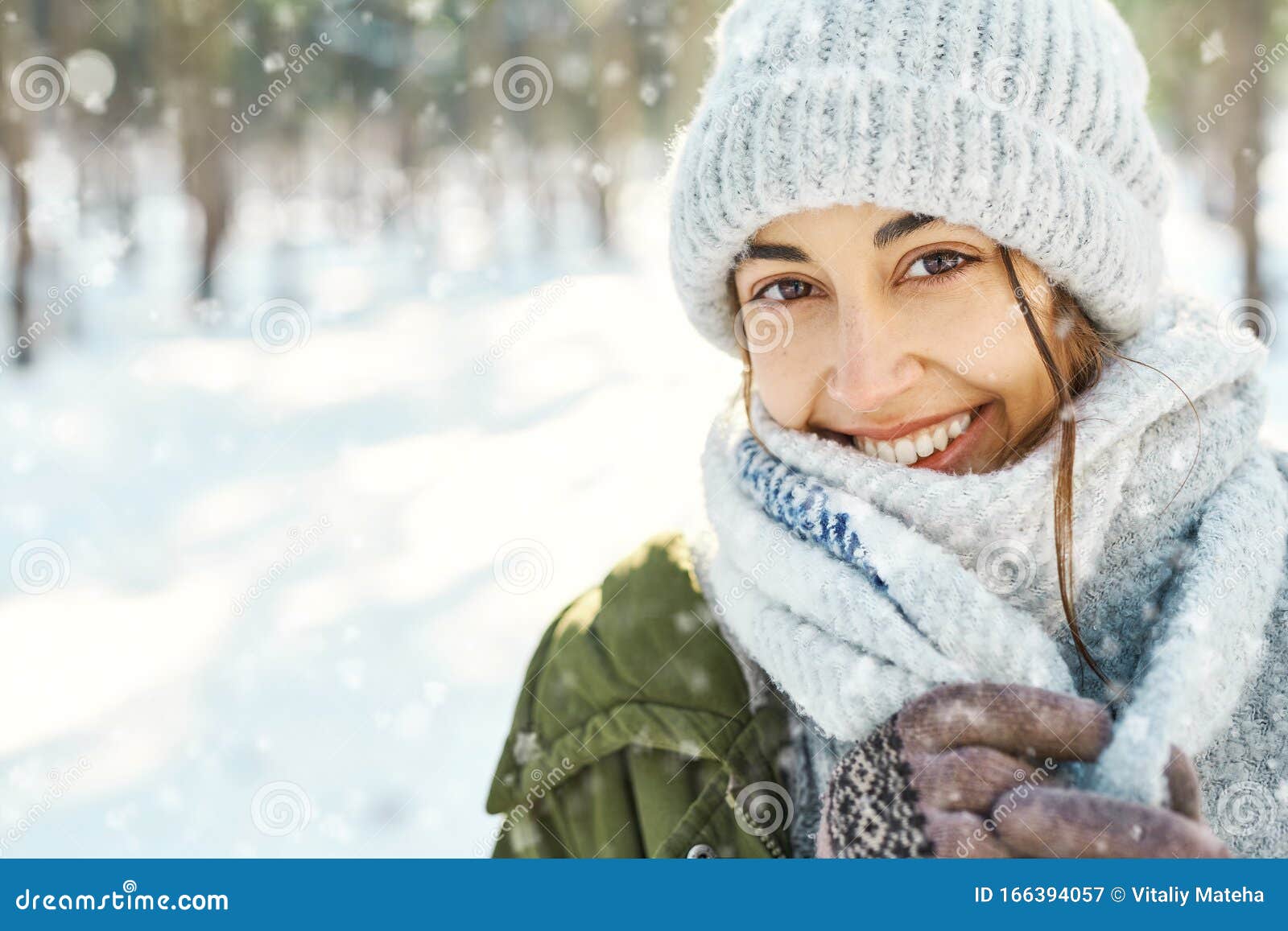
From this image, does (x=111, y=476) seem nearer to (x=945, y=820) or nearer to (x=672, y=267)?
(x=672, y=267)

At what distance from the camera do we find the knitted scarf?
136cm

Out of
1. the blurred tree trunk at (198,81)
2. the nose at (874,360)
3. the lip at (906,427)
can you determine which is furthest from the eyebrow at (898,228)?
the blurred tree trunk at (198,81)

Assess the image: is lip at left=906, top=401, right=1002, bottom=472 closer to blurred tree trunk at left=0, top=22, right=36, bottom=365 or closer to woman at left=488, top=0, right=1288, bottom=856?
woman at left=488, top=0, right=1288, bottom=856

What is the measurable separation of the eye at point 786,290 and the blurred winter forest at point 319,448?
445 millimetres

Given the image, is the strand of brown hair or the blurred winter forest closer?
the strand of brown hair

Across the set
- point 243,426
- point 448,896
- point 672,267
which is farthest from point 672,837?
point 243,426

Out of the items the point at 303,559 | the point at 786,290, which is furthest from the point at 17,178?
the point at 786,290

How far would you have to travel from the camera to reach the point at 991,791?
1.19m

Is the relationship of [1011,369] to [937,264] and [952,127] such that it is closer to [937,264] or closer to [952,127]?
[937,264]

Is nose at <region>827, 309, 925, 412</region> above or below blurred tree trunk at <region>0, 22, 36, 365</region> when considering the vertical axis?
below

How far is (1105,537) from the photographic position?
1.52 metres

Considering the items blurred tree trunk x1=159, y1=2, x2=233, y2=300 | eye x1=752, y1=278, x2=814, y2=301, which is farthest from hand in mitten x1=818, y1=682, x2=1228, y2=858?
blurred tree trunk x1=159, y1=2, x2=233, y2=300

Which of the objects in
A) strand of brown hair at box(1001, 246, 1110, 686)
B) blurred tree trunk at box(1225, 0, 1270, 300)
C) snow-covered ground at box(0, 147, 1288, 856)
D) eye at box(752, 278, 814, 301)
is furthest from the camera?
blurred tree trunk at box(1225, 0, 1270, 300)

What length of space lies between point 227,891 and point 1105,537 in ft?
4.69
